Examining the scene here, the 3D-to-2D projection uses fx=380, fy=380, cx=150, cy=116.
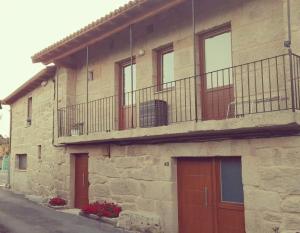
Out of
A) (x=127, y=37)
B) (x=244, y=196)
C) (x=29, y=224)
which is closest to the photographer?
(x=244, y=196)

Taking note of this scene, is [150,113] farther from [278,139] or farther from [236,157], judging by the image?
[278,139]

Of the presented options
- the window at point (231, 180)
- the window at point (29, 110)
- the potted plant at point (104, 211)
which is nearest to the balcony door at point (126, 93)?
the potted plant at point (104, 211)

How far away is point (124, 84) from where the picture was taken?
11500 mm

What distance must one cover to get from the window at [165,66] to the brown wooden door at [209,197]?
230 centimetres

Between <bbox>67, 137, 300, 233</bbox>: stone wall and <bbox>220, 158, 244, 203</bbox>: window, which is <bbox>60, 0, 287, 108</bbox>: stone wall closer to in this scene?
<bbox>67, 137, 300, 233</bbox>: stone wall

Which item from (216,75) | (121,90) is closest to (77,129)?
(121,90)

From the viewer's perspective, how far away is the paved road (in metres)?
9.14

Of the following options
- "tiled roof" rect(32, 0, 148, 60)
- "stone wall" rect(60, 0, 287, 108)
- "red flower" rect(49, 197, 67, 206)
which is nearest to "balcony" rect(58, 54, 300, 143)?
"stone wall" rect(60, 0, 287, 108)

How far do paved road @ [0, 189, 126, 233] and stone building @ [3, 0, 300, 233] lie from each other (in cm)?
83

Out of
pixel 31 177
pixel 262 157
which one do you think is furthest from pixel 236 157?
pixel 31 177

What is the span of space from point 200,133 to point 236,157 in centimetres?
86

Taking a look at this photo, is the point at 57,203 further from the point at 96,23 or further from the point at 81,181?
the point at 96,23

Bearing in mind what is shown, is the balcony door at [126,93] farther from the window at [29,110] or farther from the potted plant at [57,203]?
the window at [29,110]

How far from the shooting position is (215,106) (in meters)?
8.57
